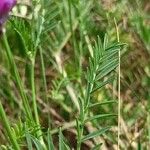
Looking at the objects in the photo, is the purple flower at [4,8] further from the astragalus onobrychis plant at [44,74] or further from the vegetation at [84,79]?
the vegetation at [84,79]

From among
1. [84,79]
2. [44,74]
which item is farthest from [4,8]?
[84,79]

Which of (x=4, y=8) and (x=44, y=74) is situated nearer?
(x=4, y=8)

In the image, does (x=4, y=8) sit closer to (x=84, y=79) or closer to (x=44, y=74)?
(x=44, y=74)

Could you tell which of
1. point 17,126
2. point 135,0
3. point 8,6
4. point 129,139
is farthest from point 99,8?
point 8,6

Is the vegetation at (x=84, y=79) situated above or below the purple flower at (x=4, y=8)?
below

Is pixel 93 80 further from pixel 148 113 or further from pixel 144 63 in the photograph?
pixel 144 63

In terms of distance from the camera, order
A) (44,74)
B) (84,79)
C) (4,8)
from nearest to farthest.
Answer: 1. (4,8)
2. (44,74)
3. (84,79)

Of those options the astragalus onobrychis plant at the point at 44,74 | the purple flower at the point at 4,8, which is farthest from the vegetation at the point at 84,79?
the purple flower at the point at 4,8

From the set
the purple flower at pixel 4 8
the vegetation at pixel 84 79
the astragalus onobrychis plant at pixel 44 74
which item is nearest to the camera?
the purple flower at pixel 4 8

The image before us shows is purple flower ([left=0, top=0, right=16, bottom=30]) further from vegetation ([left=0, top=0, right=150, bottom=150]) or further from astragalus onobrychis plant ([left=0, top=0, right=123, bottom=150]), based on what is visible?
vegetation ([left=0, top=0, right=150, bottom=150])

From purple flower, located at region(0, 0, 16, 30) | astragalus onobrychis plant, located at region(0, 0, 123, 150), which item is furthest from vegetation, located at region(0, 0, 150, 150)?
purple flower, located at region(0, 0, 16, 30)
